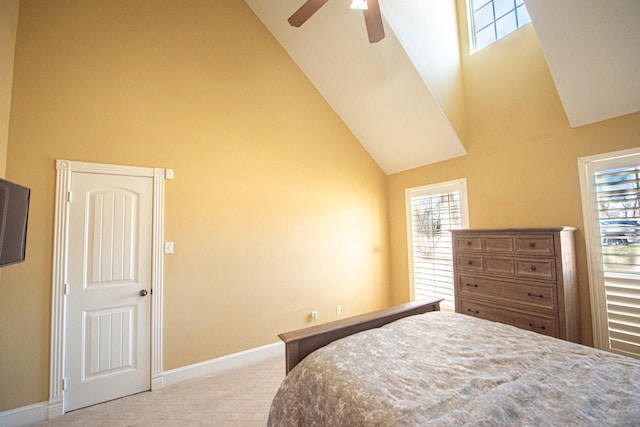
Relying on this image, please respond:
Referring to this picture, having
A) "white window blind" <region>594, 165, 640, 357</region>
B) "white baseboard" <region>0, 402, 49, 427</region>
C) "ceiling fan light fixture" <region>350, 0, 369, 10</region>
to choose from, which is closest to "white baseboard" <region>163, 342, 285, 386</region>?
"white baseboard" <region>0, 402, 49, 427</region>

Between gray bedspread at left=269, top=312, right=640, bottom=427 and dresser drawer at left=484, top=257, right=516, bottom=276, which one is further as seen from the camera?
dresser drawer at left=484, top=257, right=516, bottom=276

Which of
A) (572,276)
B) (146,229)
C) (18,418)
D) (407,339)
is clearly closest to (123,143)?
(146,229)

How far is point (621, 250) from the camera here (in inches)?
92.8

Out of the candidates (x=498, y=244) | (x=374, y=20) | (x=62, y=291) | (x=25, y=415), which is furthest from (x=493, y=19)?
(x=25, y=415)

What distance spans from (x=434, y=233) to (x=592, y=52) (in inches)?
94.3

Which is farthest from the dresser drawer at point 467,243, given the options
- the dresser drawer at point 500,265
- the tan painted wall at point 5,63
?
the tan painted wall at point 5,63

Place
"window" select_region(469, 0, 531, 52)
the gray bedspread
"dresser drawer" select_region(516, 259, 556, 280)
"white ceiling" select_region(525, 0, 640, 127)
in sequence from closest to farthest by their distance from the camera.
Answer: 1. the gray bedspread
2. "white ceiling" select_region(525, 0, 640, 127)
3. "dresser drawer" select_region(516, 259, 556, 280)
4. "window" select_region(469, 0, 531, 52)

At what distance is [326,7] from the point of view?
9.76ft

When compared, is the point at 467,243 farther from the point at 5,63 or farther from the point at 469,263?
the point at 5,63

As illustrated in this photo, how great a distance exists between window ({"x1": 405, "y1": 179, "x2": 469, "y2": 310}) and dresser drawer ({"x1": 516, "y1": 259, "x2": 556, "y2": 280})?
3.30 feet

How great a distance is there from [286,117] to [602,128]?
129 inches

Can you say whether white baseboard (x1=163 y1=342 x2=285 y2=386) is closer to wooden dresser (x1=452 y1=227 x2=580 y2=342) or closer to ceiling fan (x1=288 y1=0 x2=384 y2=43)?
wooden dresser (x1=452 y1=227 x2=580 y2=342)

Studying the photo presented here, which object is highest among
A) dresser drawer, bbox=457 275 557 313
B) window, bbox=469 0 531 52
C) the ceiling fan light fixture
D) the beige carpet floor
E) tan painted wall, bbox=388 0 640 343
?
window, bbox=469 0 531 52

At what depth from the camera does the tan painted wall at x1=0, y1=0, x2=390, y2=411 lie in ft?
7.50
